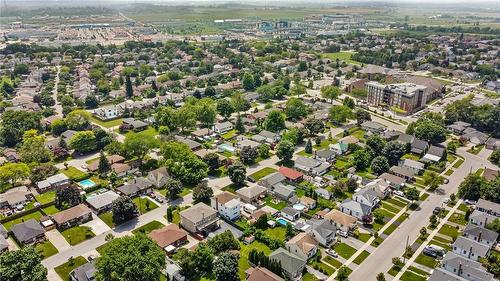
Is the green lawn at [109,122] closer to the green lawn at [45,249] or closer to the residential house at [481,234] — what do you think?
the green lawn at [45,249]

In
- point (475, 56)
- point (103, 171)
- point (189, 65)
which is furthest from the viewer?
point (475, 56)

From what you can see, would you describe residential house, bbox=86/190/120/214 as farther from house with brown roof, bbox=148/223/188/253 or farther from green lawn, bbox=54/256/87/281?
house with brown roof, bbox=148/223/188/253

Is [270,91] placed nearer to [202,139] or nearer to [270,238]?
[202,139]

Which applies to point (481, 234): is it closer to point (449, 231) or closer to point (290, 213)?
point (449, 231)

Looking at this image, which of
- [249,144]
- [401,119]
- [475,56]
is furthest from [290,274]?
[475,56]

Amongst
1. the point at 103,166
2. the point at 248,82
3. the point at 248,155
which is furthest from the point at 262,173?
the point at 248,82

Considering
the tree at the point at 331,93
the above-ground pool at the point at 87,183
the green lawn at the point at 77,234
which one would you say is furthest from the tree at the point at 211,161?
the tree at the point at 331,93

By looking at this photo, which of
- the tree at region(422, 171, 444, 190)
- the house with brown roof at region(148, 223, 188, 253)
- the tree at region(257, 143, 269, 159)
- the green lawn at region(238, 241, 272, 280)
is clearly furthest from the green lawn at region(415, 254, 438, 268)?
the tree at region(257, 143, 269, 159)
